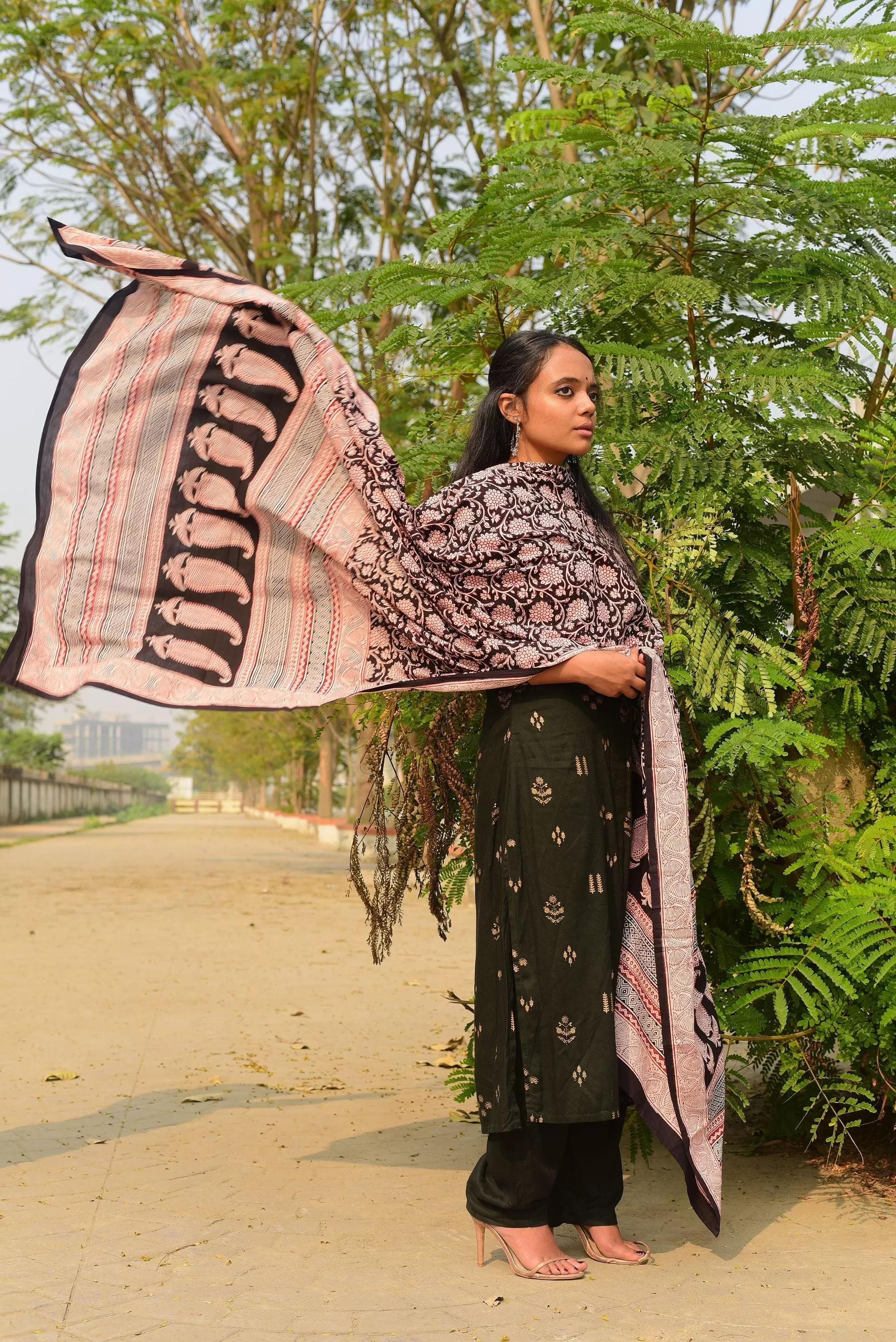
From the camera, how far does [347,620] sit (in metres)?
3.38

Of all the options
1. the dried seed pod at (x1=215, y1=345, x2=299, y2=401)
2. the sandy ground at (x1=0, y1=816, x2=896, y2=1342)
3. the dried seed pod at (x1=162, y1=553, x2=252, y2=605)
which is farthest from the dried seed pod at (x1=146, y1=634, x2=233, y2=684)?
the sandy ground at (x1=0, y1=816, x2=896, y2=1342)

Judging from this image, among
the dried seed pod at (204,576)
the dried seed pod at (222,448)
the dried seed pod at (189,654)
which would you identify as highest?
the dried seed pod at (222,448)

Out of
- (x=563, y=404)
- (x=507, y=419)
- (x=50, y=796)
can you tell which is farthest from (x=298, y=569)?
(x=50, y=796)

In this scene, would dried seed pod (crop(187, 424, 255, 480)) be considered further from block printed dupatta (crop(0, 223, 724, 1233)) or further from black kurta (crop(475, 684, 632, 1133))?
black kurta (crop(475, 684, 632, 1133))

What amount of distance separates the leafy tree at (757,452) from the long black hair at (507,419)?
260mm

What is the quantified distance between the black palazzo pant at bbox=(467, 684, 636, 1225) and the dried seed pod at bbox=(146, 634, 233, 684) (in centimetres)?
75

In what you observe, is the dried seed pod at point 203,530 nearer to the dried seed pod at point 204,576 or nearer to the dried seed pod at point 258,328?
the dried seed pod at point 204,576

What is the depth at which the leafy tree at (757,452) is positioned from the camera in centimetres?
347

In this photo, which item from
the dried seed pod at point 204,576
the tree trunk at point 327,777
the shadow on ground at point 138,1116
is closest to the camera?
the dried seed pod at point 204,576

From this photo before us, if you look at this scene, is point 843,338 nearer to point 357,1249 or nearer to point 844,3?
point 844,3

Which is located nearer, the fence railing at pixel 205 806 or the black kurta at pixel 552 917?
the black kurta at pixel 552 917

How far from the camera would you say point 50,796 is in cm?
5166

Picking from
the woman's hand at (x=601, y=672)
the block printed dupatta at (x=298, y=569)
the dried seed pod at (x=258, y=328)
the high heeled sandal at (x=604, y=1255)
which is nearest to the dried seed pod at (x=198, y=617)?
the block printed dupatta at (x=298, y=569)

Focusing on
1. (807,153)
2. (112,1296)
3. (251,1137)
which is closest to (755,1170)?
(251,1137)
